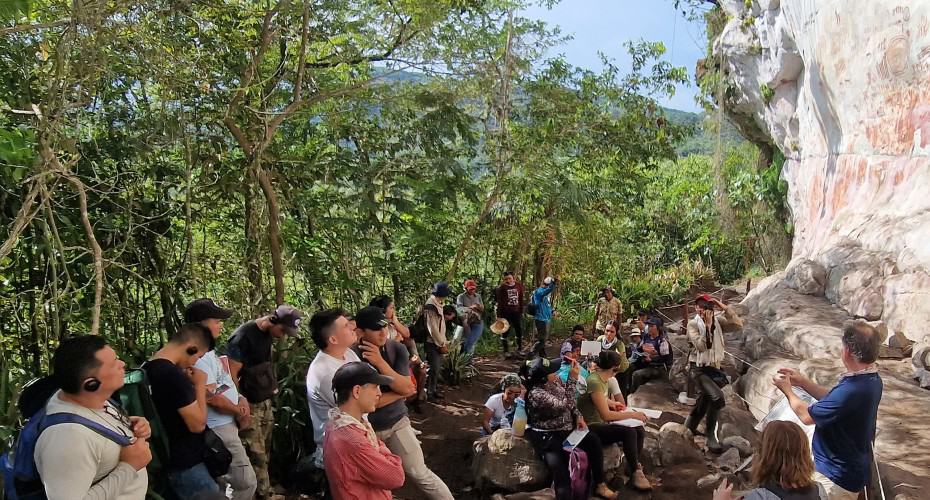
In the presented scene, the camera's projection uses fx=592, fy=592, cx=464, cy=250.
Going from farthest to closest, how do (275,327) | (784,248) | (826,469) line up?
1. (784,248)
2. (275,327)
3. (826,469)

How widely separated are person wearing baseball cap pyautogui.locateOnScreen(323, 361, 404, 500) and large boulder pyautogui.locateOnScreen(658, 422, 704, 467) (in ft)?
10.5

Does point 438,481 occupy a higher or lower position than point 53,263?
lower

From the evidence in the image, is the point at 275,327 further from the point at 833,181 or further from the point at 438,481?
the point at 833,181

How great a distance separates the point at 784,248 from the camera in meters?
16.6

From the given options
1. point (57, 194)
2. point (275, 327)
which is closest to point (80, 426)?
point (275, 327)

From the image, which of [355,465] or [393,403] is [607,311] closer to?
[393,403]

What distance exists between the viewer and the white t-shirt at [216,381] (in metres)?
3.27

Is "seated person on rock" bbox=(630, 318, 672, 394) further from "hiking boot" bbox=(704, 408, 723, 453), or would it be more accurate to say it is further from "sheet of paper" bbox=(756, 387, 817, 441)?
"sheet of paper" bbox=(756, 387, 817, 441)

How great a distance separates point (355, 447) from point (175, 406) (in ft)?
3.27

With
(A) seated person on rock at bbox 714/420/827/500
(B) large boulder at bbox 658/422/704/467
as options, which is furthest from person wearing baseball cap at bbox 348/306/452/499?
(B) large boulder at bbox 658/422/704/467

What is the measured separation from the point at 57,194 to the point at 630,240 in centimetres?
1560

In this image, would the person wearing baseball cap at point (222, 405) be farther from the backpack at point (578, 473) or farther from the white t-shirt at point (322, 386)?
the backpack at point (578, 473)

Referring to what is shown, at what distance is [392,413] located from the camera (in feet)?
12.1

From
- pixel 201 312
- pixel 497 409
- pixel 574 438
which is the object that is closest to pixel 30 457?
pixel 201 312
